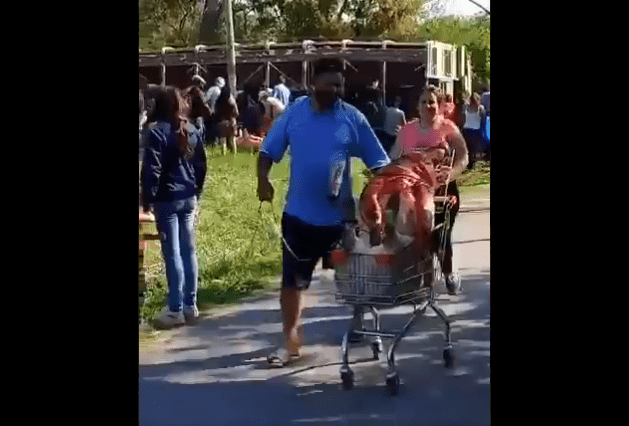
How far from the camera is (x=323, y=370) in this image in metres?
5.00

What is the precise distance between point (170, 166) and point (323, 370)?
109 cm

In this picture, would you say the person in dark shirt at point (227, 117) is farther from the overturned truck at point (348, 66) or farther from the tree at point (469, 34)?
the tree at point (469, 34)

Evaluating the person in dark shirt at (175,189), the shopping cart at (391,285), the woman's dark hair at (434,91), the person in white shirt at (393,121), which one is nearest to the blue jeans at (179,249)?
the person in dark shirt at (175,189)

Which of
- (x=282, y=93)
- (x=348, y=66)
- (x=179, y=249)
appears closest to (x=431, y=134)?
(x=348, y=66)

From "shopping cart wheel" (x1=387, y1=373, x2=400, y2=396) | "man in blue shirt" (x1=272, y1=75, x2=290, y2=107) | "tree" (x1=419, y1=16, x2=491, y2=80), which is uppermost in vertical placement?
"tree" (x1=419, y1=16, x2=491, y2=80)

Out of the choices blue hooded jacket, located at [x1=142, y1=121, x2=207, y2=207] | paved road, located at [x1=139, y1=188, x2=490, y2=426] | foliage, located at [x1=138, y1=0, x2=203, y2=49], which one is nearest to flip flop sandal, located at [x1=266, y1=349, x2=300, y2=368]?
paved road, located at [x1=139, y1=188, x2=490, y2=426]

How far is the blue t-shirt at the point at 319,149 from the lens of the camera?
4.92m

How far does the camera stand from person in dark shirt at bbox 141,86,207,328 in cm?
495

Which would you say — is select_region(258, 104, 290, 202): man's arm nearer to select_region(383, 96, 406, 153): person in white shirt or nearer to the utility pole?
the utility pole
